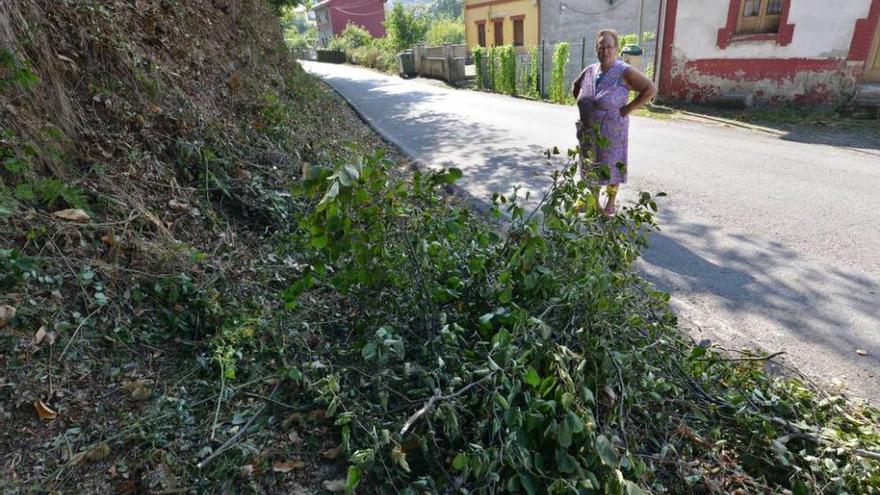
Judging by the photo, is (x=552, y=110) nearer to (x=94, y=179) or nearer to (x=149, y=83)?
(x=149, y=83)

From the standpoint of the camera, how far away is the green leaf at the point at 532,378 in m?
1.95

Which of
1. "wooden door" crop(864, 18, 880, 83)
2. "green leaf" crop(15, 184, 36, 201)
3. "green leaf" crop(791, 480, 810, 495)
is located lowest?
"green leaf" crop(791, 480, 810, 495)

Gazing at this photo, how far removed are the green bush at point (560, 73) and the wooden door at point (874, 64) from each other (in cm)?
713

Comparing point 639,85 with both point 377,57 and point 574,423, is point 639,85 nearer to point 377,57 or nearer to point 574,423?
point 574,423

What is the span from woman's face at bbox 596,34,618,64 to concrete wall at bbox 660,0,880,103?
927 centimetres

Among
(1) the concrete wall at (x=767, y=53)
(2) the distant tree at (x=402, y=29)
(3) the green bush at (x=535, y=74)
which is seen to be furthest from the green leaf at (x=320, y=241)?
(2) the distant tree at (x=402, y=29)

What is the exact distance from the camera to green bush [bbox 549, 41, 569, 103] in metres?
15.6

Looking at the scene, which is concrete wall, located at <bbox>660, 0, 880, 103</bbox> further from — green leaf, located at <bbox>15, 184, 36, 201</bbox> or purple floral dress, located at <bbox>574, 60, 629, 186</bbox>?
green leaf, located at <bbox>15, 184, 36, 201</bbox>

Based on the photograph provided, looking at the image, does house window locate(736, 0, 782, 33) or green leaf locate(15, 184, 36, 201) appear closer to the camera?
green leaf locate(15, 184, 36, 201)

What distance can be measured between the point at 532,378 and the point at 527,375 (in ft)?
0.09

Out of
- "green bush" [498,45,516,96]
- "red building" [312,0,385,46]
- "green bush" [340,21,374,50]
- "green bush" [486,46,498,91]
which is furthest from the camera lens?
"red building" [312,0,385,46]

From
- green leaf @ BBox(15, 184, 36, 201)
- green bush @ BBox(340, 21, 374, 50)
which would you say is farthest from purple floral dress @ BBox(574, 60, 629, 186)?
green bush @ BBox(340, 21, 374, 50)

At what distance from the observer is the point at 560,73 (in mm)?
15594

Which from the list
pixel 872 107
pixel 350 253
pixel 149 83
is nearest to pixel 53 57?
pixel 149 83
